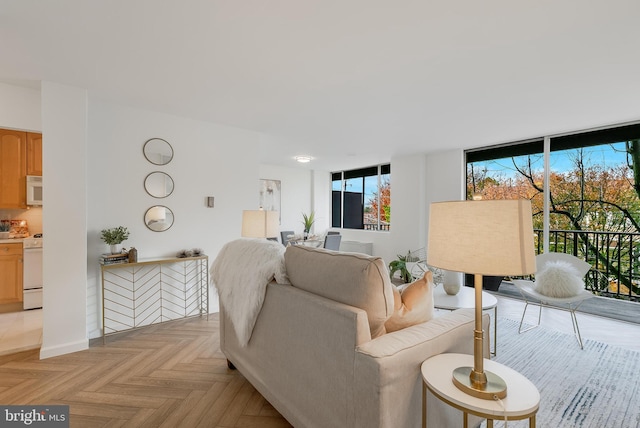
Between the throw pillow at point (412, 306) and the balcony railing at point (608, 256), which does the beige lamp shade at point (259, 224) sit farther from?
the balcony railing at point (608, 256)

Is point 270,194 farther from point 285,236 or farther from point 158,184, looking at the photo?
point 158,184

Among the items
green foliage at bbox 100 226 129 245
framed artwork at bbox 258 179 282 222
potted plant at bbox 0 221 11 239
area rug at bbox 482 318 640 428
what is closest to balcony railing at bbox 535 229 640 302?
area rug at bbox 482 318 640 428

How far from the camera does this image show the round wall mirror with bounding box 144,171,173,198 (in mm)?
3184

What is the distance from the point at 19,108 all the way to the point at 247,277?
117 inches

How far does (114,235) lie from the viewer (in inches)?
111

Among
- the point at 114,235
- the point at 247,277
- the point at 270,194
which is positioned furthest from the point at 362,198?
the point at 247,277

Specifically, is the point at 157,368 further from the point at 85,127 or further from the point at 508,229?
the point at 508,229

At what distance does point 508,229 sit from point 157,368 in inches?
104

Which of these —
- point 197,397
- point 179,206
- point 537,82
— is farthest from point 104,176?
point 537,82

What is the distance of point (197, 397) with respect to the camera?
76.8 inches

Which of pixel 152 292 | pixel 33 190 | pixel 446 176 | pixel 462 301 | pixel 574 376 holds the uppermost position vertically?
pixel 446 176

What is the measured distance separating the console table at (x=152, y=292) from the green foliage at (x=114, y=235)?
234mm

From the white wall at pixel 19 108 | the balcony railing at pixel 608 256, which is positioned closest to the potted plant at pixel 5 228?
the white wall at pixel 19 108

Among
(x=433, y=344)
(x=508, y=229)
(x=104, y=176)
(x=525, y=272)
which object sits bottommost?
(x=433, y=344)
